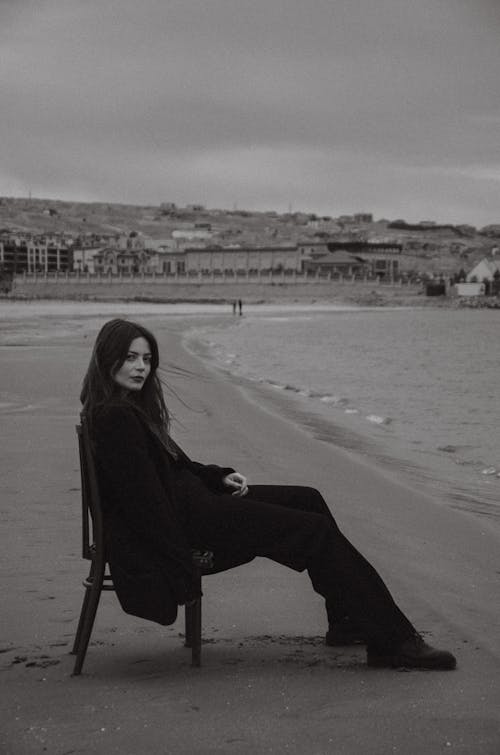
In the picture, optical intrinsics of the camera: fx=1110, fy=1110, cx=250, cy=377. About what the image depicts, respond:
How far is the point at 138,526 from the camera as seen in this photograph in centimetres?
373

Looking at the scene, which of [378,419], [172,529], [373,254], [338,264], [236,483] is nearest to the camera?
[172,529]

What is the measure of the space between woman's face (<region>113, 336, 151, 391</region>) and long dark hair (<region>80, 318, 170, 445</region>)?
0.01 meters

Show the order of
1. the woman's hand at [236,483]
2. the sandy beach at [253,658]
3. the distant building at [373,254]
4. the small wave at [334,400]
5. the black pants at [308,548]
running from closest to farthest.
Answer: the sandy beach at [253,658] → the black pants at [308,548] → the woman's hand at [236,483] → the small wave at [334,400] → the distant building at [373,254]

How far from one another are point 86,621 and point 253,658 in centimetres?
61

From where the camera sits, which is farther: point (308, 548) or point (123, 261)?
point (123, 261)

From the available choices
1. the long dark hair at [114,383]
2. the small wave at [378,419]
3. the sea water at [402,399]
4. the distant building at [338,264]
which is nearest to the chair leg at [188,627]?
the long dark hair at [114,383]

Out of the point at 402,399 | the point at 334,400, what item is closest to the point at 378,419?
the point at 334,400

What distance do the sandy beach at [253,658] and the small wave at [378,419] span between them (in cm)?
643

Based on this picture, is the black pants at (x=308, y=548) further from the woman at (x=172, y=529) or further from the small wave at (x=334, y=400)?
the small wave at (x=334, y=400)

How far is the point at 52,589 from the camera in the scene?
4.61m

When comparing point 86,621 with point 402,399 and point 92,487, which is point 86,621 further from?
point 402,399

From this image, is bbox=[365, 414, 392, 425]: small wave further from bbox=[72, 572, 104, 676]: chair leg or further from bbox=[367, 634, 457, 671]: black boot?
bbox=[72, 572, 104, 676]: chair leg

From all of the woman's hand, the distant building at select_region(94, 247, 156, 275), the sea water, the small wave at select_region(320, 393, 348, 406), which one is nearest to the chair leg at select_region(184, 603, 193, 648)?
the woman's hand

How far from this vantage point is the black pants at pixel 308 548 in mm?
3828
